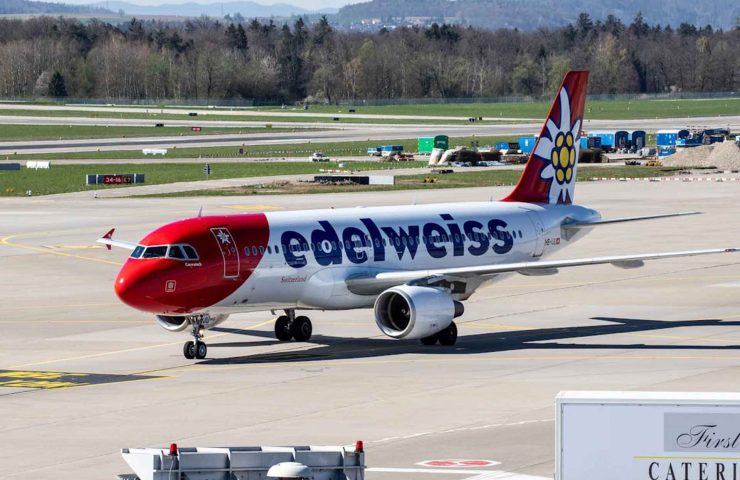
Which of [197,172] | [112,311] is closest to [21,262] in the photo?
[112,311]

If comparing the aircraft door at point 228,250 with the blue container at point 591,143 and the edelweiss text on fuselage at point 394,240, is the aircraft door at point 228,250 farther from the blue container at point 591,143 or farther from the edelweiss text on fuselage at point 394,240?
the blue container at point 591,143

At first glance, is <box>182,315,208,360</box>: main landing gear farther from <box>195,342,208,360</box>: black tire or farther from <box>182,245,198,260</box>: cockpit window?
<box>182,245,198,260</box>: cockpit window

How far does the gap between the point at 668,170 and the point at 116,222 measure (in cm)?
6076

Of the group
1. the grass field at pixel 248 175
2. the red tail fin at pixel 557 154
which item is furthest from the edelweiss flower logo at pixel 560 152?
the grass field at pixel 248 175

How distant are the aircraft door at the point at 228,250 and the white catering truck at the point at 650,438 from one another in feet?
79.7

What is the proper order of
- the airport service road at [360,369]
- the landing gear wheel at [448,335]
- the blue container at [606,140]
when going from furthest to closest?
the blue container at [606,140] < the landing gear wheel at [448,335] < the airport service road at [360,369]

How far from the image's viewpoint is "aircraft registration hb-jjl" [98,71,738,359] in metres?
42.8

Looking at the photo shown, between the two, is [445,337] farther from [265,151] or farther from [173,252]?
[265,151]

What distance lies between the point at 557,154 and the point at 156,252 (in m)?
18.6

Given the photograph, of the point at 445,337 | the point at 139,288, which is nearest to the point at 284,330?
the point at 445,337

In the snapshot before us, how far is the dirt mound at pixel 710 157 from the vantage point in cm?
13562

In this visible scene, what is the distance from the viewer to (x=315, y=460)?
20.5m

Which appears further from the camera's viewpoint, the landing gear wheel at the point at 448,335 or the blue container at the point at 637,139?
the blue container at the point at 637,139

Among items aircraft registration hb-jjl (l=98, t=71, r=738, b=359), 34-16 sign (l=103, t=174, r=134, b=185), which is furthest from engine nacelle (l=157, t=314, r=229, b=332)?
34-16 sign (l=103, t=174, r=134, b=185)
